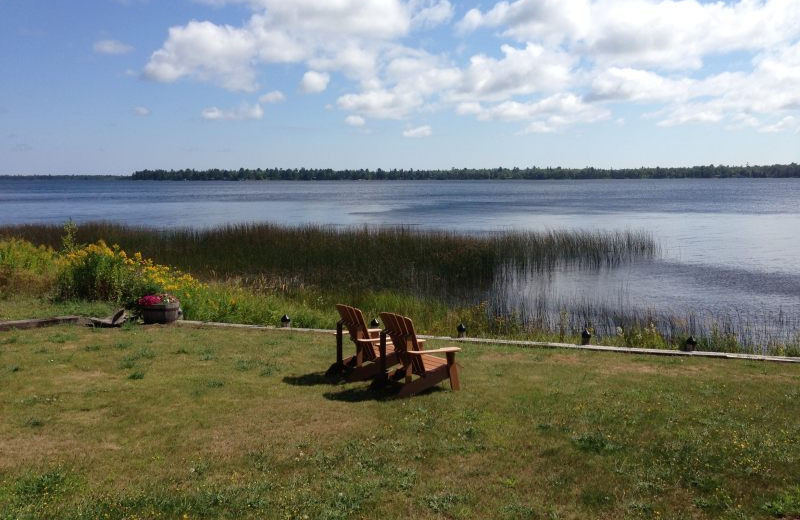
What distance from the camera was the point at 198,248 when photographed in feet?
88.7

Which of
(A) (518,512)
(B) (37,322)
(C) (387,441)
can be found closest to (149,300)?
(B) (37,322)

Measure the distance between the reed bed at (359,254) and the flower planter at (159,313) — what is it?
8.21 m

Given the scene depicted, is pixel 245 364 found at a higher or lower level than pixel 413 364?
lower

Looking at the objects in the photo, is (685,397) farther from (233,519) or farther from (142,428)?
(142,428)

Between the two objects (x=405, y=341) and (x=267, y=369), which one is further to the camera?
(x=267, y=369)

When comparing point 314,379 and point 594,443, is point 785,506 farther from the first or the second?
point 314,379

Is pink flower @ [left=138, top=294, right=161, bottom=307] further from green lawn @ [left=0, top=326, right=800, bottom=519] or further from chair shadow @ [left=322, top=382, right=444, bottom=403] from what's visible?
chair shadow @ [left=322, top=382, right=444, bottom=403]

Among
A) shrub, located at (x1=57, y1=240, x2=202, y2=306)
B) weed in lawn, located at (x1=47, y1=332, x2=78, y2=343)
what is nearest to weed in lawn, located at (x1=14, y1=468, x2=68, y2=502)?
weed in lawn, located at (x1=47, y1=332, x2=78, y2=343)

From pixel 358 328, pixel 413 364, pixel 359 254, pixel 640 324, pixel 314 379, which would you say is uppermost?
pixel 358 328

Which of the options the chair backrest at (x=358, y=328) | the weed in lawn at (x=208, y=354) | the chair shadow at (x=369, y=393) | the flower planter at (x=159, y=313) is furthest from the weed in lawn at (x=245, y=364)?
the flower planter at (x=159, y=313)

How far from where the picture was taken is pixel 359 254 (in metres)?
25.9

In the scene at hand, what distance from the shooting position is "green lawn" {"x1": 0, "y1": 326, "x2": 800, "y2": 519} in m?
5.06

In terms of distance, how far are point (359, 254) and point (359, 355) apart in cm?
1700

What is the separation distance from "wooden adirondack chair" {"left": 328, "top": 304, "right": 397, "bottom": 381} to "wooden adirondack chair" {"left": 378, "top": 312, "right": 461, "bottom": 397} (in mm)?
446
